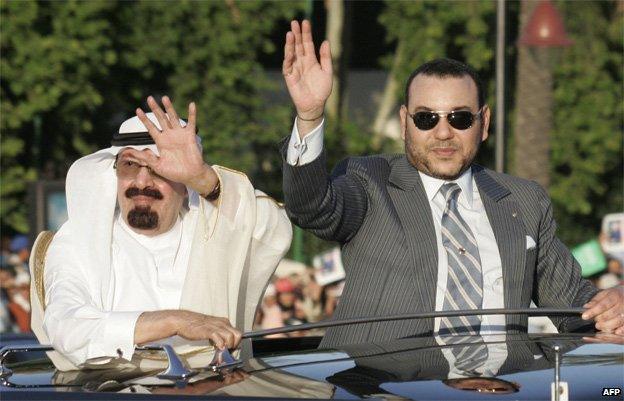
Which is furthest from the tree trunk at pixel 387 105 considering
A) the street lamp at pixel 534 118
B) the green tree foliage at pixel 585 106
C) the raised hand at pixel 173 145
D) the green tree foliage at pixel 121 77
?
the raised hand at pixel 173 145

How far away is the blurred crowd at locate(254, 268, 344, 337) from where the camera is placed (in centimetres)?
1393

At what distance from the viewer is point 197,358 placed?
3.85 meters

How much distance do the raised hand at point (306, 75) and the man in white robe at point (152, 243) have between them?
419mm

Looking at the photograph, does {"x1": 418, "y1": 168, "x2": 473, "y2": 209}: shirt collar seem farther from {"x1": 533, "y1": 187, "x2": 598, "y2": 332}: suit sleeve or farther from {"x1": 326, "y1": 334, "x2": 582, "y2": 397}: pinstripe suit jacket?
{"x1": 326, "y1": 334, "x2": 582, "y2": 397}: pinstripe suit jacket

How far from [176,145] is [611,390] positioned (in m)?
1.84

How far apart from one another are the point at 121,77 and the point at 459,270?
50.3ft

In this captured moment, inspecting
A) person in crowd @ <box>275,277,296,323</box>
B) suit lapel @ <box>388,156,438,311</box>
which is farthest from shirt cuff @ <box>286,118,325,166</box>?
person in crowd @ <box>275,277,296,323</box>

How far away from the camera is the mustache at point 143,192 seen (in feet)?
17.4

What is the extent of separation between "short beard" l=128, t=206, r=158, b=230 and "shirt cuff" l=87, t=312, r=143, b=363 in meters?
0.94

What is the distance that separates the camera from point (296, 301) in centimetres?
1430

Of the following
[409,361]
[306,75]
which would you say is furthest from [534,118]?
[409,361]

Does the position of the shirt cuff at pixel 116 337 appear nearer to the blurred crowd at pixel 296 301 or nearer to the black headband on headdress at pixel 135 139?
the black headband on headdress at pixel 135 139

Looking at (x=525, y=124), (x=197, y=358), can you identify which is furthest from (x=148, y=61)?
(x=197, y=358)

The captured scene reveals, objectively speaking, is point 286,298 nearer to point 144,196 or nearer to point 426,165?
point 144,196
